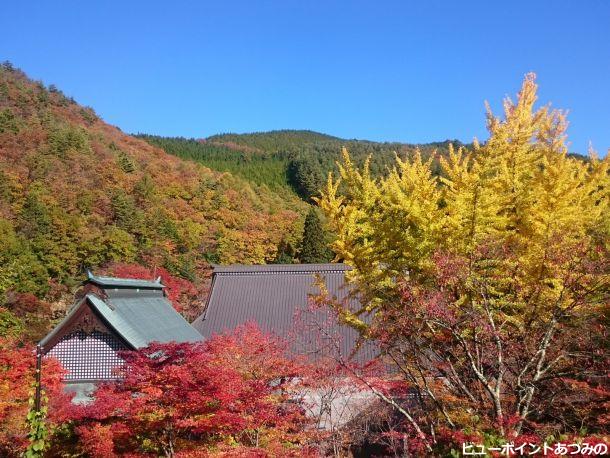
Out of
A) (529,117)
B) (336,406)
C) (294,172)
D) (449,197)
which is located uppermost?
(294,172)

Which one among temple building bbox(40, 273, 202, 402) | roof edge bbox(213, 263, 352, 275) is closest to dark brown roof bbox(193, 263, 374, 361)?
roof edge bbox(213, 263, 352, 275)

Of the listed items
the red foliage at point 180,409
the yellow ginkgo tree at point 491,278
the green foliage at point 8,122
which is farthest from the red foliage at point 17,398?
the green foliage at point 8,122

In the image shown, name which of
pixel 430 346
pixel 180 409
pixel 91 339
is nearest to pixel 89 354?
pixel 91 339

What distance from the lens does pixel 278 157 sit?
77.6m

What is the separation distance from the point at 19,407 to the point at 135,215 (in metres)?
24.4

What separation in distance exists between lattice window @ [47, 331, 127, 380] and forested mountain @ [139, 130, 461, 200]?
3881 centimetres

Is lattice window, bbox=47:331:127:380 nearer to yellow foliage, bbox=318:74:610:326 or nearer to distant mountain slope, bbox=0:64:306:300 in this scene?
yellow foliage, bbox=318:74:610:326

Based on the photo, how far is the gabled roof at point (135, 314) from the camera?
12.1 metres

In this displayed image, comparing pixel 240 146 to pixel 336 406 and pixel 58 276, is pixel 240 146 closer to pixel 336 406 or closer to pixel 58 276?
pixel 58 276

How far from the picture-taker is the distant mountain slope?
2812 centimetres

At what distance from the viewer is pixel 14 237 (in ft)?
85.7

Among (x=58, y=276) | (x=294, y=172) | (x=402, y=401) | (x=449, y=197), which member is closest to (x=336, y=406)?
(x=402, y=401)

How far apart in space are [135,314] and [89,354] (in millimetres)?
2298

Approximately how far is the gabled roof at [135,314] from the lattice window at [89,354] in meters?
0.35
